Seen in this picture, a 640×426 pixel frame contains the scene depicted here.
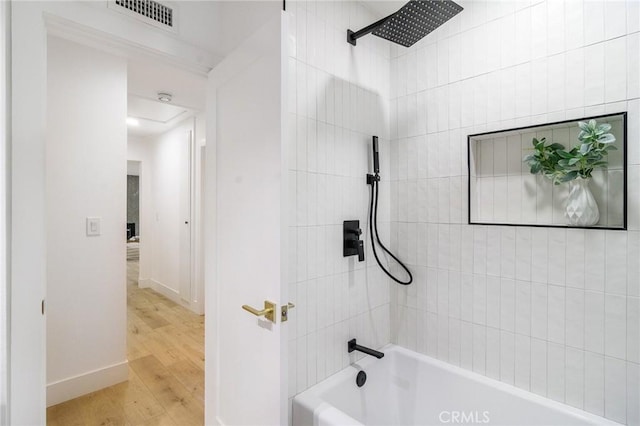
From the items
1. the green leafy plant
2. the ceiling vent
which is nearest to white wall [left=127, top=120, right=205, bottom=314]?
the ceiling vent

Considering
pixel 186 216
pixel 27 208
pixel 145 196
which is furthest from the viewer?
pixel 145 196

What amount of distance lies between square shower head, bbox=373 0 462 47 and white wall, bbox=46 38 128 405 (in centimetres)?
200

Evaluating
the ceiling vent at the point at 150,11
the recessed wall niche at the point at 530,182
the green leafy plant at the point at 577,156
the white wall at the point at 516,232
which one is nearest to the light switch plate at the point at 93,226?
the ceiling vent at the point at 150,11

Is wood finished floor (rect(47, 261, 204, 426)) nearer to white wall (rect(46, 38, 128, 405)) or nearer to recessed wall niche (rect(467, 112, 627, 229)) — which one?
white wall (rect(46, 38, 128, 405))

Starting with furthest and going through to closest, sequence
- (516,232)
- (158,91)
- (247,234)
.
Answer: (158,91) < (516,232) < (247,234)

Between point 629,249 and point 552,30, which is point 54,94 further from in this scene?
point 629,249

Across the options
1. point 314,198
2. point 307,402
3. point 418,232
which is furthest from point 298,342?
point 418,232

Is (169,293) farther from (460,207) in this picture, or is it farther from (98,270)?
(460,207)

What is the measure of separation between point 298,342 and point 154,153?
4.58 metres

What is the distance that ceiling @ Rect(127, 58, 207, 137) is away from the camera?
2613mm

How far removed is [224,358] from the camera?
63.1 inches

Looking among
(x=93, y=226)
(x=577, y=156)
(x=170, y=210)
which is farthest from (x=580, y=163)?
(x=170, y=210)

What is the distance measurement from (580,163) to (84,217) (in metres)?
2.87

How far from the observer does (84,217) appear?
221cm
